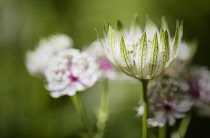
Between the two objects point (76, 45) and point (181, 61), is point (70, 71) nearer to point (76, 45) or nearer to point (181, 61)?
point (181, 61)

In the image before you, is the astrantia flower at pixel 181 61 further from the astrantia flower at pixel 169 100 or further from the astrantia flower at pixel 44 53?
the astrantia flower at pixel 44 53

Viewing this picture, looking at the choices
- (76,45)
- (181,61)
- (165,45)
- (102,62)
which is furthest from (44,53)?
(76,45)

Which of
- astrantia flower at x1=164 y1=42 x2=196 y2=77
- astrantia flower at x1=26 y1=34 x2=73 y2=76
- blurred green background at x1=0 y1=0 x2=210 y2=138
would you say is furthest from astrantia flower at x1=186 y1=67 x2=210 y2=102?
blurred green background at x1=0 y1=0 x2=210 y2=138

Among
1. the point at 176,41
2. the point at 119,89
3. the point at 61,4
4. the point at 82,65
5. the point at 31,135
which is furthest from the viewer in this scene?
the point at 61,4

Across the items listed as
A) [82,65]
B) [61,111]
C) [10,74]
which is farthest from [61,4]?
[82,65]

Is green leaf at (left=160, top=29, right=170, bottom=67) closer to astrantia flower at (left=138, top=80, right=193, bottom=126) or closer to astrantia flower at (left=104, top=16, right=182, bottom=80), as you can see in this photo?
astrantia flower at (left=104, top=16, right=182, bottom=80)

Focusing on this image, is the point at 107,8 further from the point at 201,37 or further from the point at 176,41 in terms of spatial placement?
the point at 176,41
